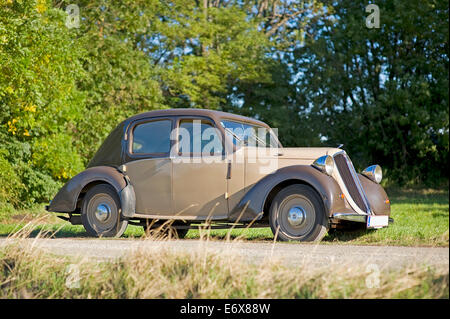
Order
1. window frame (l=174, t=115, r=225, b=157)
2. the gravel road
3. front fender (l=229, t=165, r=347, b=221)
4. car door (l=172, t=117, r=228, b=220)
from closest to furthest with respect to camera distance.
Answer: the gravel road < front fender (l=229, t=165, r=347, b=221) < car door (l=172, t=117, r=228, b=220) < window frame (l=174, t=115, r=225, b=157)

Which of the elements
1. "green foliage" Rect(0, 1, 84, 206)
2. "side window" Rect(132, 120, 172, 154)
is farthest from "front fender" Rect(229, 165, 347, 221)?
"green foliage" Rect(0, 1, 84, 206)

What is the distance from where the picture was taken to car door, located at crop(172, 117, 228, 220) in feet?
26.3

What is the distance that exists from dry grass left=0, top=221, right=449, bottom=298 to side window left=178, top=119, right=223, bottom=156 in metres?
2.73

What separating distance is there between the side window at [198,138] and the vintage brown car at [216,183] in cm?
1

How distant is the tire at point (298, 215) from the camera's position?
23.9ft

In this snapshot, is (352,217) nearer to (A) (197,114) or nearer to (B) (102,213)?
(A) (197,114)

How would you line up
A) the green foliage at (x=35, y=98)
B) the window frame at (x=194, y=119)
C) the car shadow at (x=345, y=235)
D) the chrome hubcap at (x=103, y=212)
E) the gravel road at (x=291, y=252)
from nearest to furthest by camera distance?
the gravel road at (x=291, y=252) → the window frame at (x=194, y=119) → the car shadow at (x=345, y=235) → the chrome hubcap at (x=103, y=212) → the green foliage at (x=35, y=98)

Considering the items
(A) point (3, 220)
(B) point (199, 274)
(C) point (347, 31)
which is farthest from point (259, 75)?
(B) point (199, 274)

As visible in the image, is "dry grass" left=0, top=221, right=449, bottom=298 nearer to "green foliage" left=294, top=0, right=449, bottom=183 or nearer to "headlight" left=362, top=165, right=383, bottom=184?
"headlight" left=362, top=165, right=383, bottom=184

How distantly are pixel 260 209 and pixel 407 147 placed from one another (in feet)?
69.9

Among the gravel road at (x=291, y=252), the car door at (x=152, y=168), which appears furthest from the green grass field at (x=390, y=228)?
the car door at (x=152, y=168)

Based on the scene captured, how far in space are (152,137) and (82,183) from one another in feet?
3.97

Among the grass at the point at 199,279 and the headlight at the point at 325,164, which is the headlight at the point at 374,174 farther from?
the grass at the point at 199,279

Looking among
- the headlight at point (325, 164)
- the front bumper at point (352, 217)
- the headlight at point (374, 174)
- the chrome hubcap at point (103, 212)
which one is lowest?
the chrome hubcap at point (103, 212)
